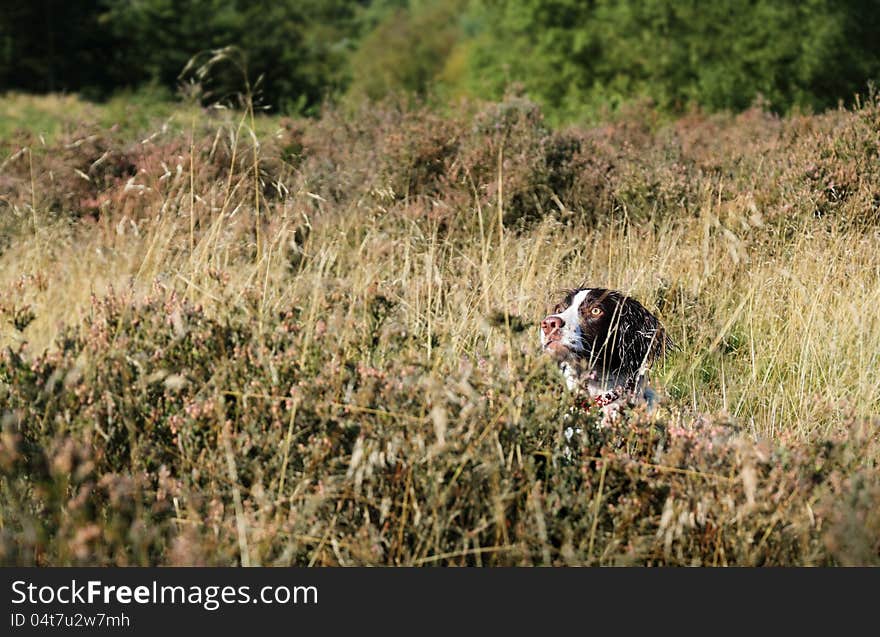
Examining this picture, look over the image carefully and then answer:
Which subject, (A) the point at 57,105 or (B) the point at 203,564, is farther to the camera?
(A) the point at 57,105

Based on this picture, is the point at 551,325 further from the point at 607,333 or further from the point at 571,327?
the point at 607,333

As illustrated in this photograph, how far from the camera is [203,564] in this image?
7.45 ft

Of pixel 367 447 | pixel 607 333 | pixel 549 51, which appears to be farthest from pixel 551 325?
pixel 549 51

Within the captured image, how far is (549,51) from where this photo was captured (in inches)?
722

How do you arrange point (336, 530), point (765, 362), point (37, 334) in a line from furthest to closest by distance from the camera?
point (765, 362) → point (37, 334) → point (336, 530)

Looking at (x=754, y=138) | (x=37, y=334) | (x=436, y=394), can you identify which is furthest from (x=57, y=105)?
(x=436, y=394)

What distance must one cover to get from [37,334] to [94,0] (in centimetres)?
3326

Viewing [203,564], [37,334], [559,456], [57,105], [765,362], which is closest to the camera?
[203,564]

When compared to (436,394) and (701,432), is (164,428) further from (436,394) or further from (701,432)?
(701,432)

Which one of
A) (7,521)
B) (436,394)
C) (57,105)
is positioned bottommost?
(57,105)

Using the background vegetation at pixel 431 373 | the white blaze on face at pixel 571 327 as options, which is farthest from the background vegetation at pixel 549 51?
the white blaze on face at pixel 571 327

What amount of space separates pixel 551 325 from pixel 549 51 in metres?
15.9

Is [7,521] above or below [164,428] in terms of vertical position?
below

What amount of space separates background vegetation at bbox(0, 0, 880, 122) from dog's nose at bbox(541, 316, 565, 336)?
2799mm
